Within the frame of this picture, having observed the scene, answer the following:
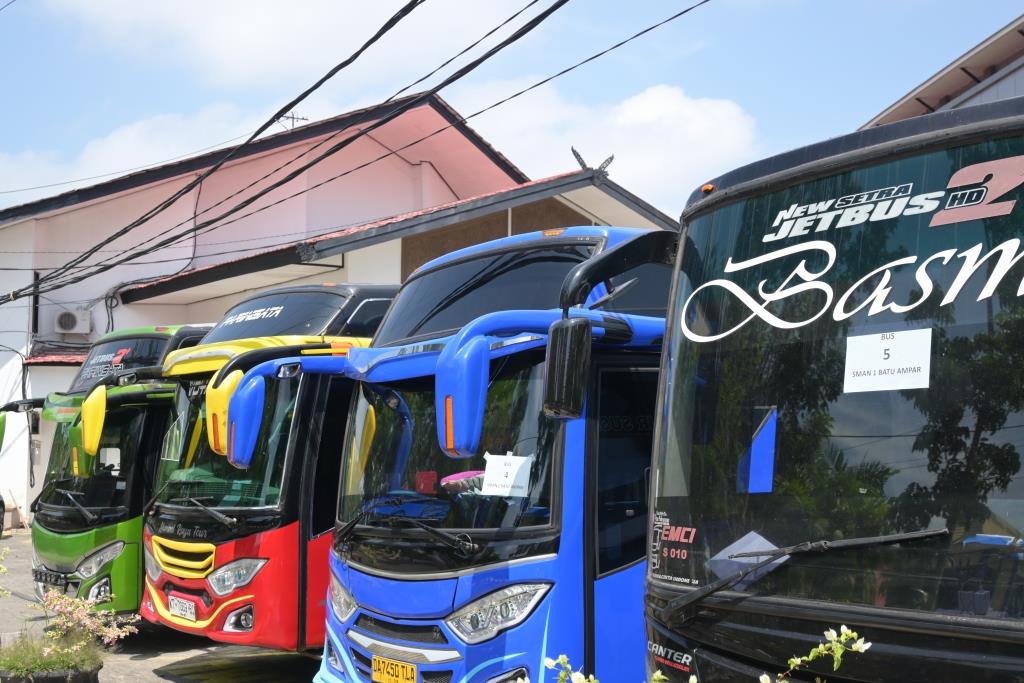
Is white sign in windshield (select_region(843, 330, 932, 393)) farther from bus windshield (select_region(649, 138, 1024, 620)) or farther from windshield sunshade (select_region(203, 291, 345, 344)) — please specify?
windshield sunshade (select_region(203, 291, 345, 344))

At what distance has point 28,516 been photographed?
2266cm

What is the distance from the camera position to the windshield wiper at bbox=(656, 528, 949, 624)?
351cm

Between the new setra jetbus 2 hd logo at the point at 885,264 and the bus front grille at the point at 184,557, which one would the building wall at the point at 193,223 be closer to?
the bus front grille at the point at 184,557

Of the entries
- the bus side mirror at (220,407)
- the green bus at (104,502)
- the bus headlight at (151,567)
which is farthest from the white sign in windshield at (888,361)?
the green bus at (104,502)

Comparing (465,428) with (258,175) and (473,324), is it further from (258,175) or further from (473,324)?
(258,175)

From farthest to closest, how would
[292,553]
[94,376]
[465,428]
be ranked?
[94,376] < [292,553] < [465,428]

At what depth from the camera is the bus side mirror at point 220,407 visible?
766 centimetres

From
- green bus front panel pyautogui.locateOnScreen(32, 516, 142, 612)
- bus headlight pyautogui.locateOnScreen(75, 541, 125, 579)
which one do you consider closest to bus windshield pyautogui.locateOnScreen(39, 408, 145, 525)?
green bus front panel pyautogui.locateOnScreen(32, 516, 142, 612)

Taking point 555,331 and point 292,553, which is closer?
point 555,331

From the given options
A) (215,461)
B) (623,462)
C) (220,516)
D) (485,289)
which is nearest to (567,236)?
(485,289)

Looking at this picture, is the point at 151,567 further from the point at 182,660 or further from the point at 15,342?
the point at 15,342

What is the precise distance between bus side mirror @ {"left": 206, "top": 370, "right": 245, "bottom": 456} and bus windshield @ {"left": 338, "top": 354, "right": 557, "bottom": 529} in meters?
1.42

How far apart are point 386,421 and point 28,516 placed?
60.5 feet

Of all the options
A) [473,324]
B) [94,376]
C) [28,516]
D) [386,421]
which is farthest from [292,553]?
[28,516]
